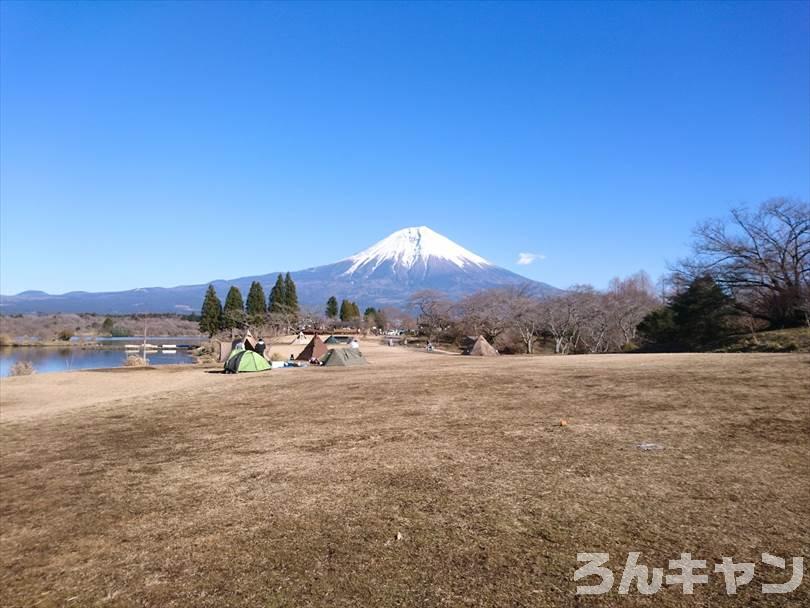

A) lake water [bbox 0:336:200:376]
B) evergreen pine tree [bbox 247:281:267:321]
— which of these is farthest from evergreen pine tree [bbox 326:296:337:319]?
lake water [bbox 0:336:200:376]

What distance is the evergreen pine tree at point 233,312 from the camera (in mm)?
63219

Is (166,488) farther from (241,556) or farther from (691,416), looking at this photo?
(691,416)

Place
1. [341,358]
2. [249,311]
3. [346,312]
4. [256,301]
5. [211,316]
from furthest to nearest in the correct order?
1. [346,312]
2. [256,301]
3. [249,311]
4. [211,316]
5. [341,358]

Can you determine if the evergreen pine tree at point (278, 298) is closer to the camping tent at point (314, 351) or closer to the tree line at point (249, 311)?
the tree line at point (249, 311)

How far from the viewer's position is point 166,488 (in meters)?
6.31

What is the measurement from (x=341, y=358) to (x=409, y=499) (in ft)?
61.0

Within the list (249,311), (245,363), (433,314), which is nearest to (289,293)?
(249,311)

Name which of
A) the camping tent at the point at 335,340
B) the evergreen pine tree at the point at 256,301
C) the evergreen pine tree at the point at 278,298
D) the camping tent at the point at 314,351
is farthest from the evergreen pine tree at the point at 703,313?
the evergreen pine tree at the point at 256,301

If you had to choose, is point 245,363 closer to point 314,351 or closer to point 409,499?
point 314,351

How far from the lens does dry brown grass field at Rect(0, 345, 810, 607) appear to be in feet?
12.7

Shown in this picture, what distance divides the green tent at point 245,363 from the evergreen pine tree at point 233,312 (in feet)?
135

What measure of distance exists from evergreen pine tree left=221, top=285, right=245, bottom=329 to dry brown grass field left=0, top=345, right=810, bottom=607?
2116 inches

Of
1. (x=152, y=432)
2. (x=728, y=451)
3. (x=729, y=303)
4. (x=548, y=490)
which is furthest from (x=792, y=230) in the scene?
(x=152, y=432)

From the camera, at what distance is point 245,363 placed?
71.4ft
